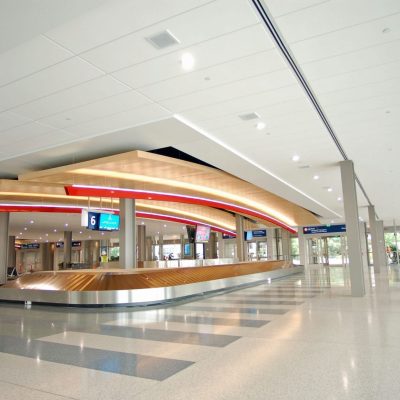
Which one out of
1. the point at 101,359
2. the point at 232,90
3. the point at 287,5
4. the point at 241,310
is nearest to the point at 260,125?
the point at 232,90

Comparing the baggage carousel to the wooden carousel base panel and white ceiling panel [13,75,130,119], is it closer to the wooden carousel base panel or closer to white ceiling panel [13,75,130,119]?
the wooden carousel base panel

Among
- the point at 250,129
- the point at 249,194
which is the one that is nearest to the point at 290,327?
the point at 250,129

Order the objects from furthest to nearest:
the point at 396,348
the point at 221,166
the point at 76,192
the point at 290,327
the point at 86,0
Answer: the point at 76,192 < the point at 221,166 < the point at 290,327 < the point at 396,348 < the point at 86,0

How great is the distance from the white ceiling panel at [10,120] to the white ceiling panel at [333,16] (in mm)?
6111

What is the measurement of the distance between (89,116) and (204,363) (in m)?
5.93

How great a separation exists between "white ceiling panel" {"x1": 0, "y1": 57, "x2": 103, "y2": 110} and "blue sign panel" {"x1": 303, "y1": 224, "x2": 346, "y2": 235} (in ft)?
119

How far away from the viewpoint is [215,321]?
756cm

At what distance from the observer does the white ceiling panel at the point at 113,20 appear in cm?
452

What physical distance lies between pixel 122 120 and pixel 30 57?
112 inches

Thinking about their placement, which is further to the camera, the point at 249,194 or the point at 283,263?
the point at 283,263

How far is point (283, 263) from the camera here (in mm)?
25875

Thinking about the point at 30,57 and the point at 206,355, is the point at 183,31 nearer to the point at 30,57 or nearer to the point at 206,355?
the point at 30,57

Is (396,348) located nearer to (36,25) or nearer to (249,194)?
(36,25)

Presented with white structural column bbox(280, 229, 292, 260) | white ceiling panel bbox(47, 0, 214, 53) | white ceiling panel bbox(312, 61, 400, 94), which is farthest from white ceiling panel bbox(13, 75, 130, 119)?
white structural column bbox(280, 229, 292, 260)
